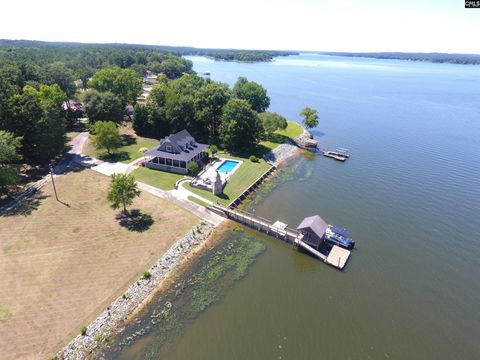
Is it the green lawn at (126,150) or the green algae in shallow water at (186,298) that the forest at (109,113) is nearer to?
the green lawn at (126,150)

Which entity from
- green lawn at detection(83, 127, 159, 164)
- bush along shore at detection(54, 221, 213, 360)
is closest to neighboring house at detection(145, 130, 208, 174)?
green lawn at detection(83, 127, 159, 164)

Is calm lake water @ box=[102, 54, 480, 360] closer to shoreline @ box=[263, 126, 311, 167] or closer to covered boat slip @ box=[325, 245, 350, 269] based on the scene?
covered boat slip @ box=[325, 245, 350, 269]

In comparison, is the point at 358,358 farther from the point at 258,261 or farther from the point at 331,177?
the point at 331,177

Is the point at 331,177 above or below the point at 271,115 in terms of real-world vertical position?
below

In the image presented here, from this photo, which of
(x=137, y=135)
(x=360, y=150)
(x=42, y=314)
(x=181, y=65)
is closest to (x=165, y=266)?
(x=42, y=314)

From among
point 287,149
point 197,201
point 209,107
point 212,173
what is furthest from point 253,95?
point 197,201

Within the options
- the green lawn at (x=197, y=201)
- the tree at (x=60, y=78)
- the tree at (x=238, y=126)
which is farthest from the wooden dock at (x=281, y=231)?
the tree at (x=60, y=78)
